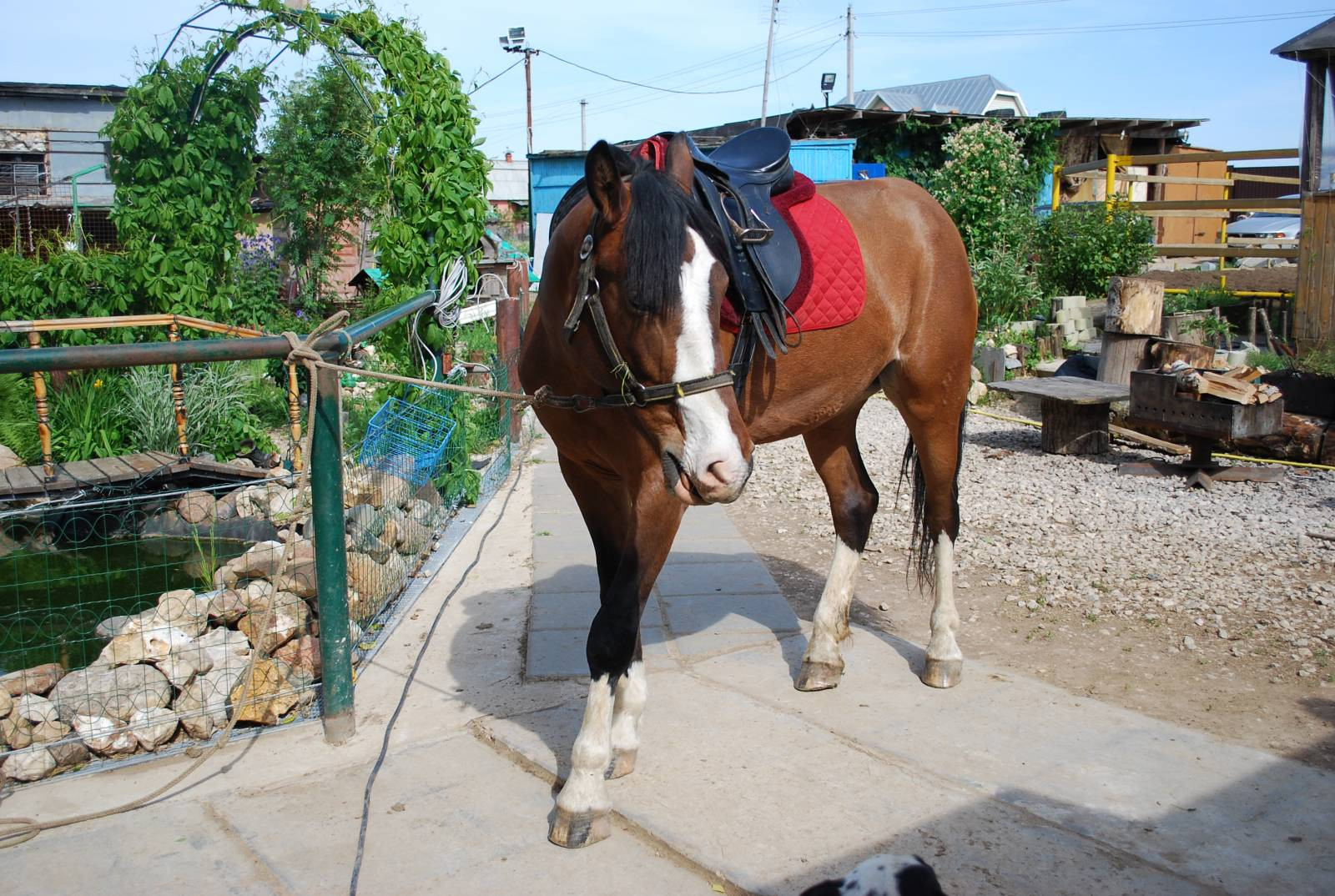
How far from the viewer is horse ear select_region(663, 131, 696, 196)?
2725 millimetres

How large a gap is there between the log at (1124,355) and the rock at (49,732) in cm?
842

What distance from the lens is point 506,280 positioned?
11.5 m

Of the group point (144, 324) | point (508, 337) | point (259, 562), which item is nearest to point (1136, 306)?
point (508, 337)

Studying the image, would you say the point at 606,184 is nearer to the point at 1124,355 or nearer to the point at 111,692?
the point at 111,692

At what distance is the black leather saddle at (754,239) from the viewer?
2928 millimetres

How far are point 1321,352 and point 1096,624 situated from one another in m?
6.65

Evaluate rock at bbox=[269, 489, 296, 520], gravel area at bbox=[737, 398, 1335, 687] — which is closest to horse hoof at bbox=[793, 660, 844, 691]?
gravel area at bbox=[737, 398, 1335, 687]

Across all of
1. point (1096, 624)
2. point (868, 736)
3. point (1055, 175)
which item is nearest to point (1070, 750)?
point (868, 736)

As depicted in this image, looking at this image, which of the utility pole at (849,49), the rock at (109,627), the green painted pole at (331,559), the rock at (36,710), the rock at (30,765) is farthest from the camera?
the utility pole at (849,49)

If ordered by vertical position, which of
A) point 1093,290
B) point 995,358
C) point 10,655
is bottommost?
point 10,655

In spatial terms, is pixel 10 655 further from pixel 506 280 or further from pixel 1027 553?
pixel 506 280

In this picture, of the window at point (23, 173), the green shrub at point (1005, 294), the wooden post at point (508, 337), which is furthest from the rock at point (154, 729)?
the window at point (23, 173)

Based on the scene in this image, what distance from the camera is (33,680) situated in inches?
149

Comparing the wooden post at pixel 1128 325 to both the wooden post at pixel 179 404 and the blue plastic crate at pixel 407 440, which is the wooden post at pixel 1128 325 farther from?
the wooden post at pixel 179 404
